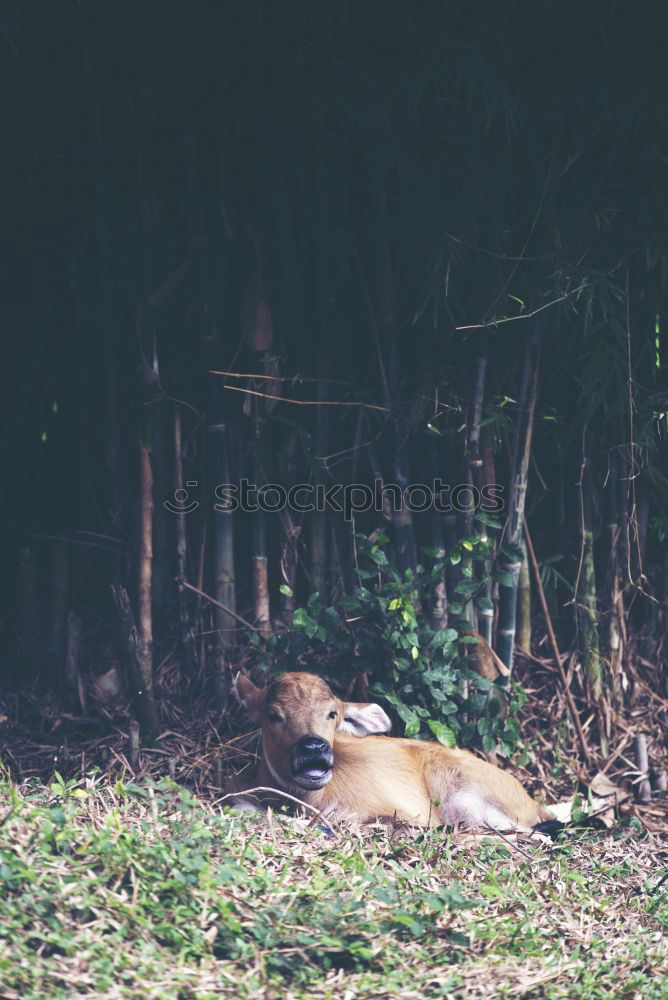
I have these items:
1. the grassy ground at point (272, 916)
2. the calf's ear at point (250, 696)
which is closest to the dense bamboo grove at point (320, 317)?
the calf's ear at point (250, 696)

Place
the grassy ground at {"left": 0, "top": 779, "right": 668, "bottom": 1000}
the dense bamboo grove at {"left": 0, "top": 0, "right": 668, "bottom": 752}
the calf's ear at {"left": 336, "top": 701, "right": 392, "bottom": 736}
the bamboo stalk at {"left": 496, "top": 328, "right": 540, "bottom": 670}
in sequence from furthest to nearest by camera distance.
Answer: the bamboo stalk at {"left": 496, "top": 328, "right": 540, "bottom": 670} < the dense bamboo grove at {"left": 0, "top": 0, "right": 668, "bottom": 752} < the calf's ear at {"left": 336, "top": 701, "right": 392, "bottom": 736} < the grassy ground at {"left": 0, "top": 779, "right": 668, "bottom": 1000}

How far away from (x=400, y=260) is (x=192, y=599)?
1666 mm

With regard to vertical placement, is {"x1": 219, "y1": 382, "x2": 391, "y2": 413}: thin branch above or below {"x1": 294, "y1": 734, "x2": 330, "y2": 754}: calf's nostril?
above

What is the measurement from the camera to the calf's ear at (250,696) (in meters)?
4.09

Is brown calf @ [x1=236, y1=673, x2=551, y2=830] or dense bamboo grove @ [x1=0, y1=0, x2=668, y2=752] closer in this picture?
brown calf @ [x1=236, y1=673, x2=551, y2=830]

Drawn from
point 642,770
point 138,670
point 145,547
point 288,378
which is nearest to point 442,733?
point 642,770

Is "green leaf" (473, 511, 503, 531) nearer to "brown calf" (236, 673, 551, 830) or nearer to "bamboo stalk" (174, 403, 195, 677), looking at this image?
"brown calf" (236, 673, 551, 830)

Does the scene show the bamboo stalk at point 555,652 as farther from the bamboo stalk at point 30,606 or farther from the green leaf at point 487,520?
the bamboo stalk at point 30,606

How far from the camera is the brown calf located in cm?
386

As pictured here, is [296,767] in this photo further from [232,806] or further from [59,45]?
[59,45]

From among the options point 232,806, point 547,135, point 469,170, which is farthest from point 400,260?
point 232,806

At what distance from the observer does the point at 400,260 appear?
14.7 ft

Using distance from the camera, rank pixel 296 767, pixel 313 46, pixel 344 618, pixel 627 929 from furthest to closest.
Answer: pixel 344 618
pixel 313 46
pixel 296 767
pixel 627 929

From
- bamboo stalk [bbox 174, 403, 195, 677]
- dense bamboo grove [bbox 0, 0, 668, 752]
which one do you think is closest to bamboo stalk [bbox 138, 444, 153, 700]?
dense bamboo grove [bbox 0, 0, 668, 752]
